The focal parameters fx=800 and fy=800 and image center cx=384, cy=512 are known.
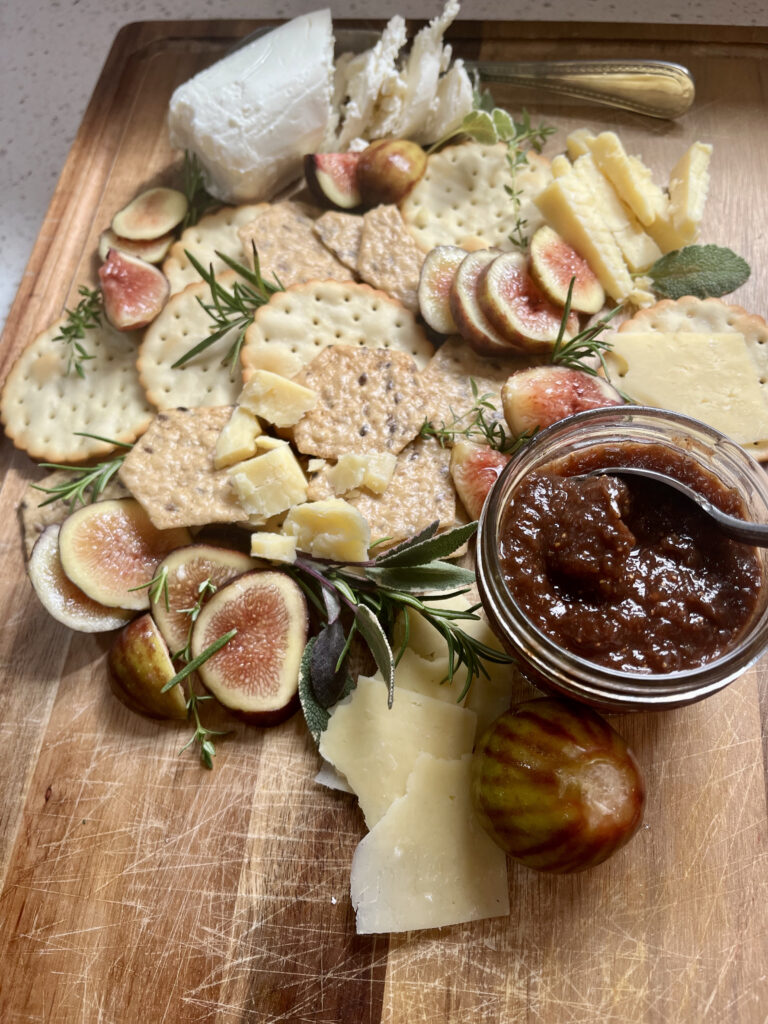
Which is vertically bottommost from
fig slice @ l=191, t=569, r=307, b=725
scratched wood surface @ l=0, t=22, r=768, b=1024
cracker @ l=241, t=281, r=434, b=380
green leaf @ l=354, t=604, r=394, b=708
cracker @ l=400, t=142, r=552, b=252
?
scratched wood surface @ l=0, t=22, r=768, b=1024

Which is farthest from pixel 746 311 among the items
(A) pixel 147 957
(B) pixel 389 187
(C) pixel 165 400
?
(A) pixel 147 957

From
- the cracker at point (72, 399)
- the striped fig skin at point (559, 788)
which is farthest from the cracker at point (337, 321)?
the striped fig skin at point (559, 788)

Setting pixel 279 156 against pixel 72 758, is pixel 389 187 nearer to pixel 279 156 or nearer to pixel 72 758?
pixel 279 156

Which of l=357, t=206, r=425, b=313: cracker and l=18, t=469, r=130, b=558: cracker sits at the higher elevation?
l=357, t=206, r=425, b=313: cracker

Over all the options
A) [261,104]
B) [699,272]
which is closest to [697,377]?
[699,272]

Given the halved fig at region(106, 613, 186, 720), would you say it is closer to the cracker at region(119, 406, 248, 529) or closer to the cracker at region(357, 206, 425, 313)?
the cracker at region(119, 406, 248, 529)

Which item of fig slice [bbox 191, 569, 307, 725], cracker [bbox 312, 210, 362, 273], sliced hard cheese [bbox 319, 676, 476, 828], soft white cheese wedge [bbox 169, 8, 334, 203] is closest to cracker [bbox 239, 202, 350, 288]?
cracker [bbox 312, 210, 362, 273]

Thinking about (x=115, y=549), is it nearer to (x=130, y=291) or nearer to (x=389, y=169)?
(x=130, y=291)
